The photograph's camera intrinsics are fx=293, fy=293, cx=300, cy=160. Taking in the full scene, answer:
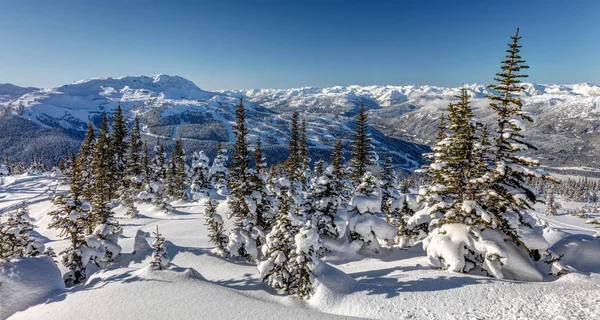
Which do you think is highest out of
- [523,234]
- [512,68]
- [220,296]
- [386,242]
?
[512,68]

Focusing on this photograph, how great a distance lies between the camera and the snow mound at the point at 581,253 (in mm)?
13320

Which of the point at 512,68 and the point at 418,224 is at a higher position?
the point at 512,68

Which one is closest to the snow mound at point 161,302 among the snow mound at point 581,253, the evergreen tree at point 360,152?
the snow mound at point 581,253

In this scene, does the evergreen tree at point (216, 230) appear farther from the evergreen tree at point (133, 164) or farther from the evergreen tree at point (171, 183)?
the evergreen tree at point (171, 183)

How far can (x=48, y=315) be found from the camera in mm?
11734

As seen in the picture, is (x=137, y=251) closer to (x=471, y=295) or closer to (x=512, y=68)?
(x=471, y=295)

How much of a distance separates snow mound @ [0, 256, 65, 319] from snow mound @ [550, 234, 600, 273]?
2396cm

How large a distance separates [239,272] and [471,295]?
36.8 feet

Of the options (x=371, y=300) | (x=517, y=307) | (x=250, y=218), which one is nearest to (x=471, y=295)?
(x=517, y=307)

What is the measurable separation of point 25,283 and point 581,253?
2614cm

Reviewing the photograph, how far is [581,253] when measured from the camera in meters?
13.7

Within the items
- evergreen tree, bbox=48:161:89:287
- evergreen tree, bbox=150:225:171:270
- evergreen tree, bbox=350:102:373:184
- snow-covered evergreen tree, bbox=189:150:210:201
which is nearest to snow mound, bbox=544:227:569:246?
evergreen tree, bbox=350:102:373:184

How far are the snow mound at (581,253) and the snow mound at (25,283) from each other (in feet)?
78.6

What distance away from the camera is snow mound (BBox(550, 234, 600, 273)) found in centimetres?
1332
